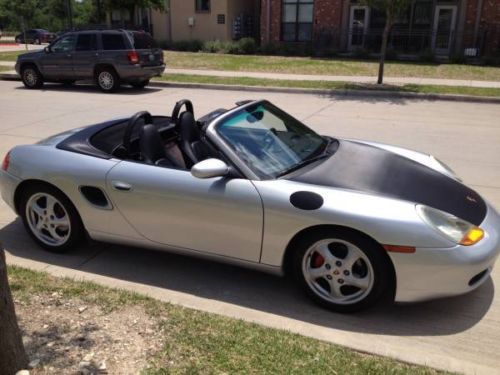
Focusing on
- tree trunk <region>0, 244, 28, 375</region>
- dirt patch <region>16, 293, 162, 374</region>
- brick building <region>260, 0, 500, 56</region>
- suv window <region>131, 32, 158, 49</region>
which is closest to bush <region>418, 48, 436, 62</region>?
brick building <region>260, 0, 500, 56</region>

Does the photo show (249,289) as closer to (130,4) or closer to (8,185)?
(8,185)

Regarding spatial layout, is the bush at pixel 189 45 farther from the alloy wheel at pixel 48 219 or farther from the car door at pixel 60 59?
the alloy wheel at pixel 48 219

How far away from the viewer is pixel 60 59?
1543 cm

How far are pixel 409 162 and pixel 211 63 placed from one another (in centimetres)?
1887

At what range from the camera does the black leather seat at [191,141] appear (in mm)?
3938

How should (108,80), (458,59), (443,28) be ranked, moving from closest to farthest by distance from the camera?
(108,80)
(458,59)
(443,28)

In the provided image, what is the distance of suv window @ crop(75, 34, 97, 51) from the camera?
1505 centimetres

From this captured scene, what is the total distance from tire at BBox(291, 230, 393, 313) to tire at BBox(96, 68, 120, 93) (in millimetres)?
12532

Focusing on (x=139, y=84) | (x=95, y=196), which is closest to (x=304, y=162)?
(x=95, y=196)

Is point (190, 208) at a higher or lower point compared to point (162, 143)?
lower

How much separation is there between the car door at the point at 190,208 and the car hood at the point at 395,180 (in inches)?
17.1

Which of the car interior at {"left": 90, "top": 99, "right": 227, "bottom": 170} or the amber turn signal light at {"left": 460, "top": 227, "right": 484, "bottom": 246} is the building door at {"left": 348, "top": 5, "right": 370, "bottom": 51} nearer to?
the car interior at {"left": 90, "top": 99, "right": 227, "bottom": 170}

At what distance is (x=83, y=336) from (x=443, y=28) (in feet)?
86.1

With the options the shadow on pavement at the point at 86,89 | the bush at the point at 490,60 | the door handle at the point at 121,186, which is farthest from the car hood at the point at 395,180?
the bush at the point at 490,60
